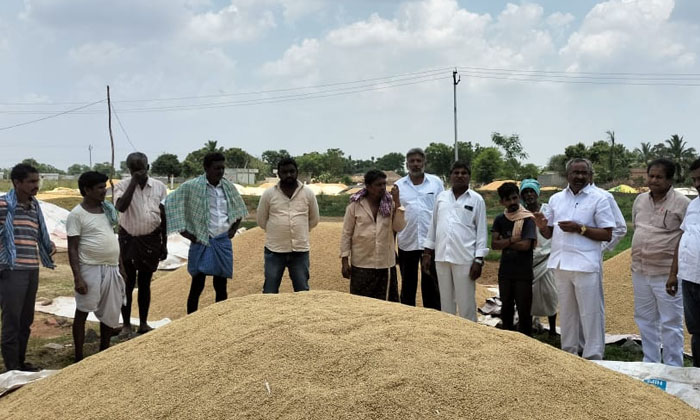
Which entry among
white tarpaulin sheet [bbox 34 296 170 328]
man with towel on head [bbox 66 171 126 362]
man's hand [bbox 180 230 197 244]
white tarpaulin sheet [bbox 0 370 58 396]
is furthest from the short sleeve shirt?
white tarpaulin sheet [bbox 34 296 170 328]

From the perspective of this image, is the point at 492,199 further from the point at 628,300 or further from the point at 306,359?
the point at 306,359

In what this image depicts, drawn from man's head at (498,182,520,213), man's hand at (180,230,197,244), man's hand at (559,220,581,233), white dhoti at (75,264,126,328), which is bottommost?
white dhoti at (75,264,126,328)

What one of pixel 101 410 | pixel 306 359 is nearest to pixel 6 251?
pixel 101 410

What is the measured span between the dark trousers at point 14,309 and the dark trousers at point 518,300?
11.2 ft

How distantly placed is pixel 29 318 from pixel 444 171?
4894 cm

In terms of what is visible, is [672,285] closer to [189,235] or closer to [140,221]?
[189,235]

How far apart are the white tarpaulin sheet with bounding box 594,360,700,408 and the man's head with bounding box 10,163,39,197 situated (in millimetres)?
3871

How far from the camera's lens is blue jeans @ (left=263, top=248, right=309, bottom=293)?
4609 mm

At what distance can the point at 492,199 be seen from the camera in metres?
28.3

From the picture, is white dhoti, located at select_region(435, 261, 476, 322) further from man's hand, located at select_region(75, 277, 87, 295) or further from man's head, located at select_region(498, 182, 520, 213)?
man's hand, located at select_region(75, 277, 87, 295)

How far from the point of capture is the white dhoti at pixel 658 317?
3834mm

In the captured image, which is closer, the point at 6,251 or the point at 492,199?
the point at 6,251

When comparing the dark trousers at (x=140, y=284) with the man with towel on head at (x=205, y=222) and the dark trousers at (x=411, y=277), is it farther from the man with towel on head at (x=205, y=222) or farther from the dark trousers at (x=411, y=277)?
the dark trousers at (x=411, y=277)

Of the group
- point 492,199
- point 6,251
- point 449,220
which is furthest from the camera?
point 492,199
